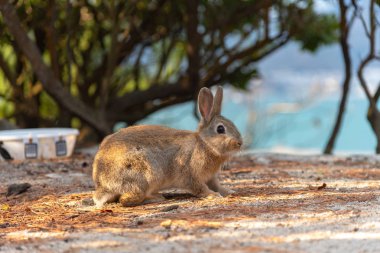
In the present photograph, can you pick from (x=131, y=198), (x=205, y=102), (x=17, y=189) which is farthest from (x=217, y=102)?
(x=17, y=189)

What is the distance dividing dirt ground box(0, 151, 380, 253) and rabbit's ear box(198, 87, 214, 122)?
68 centimetres

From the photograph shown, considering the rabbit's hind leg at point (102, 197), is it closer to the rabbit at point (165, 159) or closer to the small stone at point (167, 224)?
the rabbit at point (165, 159)

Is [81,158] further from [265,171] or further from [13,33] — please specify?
[265,171]

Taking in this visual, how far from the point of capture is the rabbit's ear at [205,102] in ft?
18.5

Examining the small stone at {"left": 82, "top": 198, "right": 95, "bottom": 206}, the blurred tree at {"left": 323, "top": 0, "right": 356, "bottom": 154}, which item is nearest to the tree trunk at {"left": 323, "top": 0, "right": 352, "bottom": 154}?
the blurred tree at {"left": 323, "top": 0, "right": 356, "bottom": 154}

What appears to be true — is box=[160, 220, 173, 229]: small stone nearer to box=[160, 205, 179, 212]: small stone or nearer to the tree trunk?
box=[160, 205, 179, 212]: small stone

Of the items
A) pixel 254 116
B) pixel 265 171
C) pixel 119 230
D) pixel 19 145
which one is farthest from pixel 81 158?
pixel 254 116

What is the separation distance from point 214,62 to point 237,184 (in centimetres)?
528

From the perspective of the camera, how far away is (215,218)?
14.9 feet

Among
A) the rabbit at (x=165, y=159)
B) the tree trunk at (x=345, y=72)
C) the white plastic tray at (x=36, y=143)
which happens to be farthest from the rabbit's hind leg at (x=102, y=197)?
the tree trunk at (x=345, y=72)

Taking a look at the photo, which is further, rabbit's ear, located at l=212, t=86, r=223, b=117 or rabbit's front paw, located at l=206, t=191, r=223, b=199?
rabbit's ear, located at l=212, t=86, r=223, b=117

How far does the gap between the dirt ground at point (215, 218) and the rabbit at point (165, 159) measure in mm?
137

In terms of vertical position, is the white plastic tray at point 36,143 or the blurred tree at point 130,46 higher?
the blurred tree at point 130,46

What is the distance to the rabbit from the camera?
532 centimetres
